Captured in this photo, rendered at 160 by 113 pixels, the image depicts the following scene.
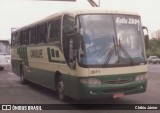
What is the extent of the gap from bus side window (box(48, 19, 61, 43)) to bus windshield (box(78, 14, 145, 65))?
1766 millimetres

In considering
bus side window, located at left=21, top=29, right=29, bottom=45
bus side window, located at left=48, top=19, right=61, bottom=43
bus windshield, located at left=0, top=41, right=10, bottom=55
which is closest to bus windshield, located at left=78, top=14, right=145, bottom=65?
bus side window, located at left=48, top=19, right=61, bottom=43

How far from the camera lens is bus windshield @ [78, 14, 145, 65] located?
38.2ft

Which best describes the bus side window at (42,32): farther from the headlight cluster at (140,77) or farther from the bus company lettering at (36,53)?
the headlight cluster at (140,77)

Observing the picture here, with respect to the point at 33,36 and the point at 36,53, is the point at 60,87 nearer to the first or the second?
the point at 36,53

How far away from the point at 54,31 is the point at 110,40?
9.42 ft

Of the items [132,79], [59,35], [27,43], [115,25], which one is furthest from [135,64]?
[27,43]

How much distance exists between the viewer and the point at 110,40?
11.9 metres

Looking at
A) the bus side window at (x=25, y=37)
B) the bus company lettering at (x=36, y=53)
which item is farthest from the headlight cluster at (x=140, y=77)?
the bus side window at (x=25, y=37)

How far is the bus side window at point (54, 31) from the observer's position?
13.6m

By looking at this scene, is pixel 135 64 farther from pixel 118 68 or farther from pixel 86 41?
pixel 86 41

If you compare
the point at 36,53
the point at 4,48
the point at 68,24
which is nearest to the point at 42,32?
the point at 36,53

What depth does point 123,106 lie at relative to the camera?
Result: 1221 cm

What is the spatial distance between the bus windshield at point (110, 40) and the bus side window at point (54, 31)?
5.79ft

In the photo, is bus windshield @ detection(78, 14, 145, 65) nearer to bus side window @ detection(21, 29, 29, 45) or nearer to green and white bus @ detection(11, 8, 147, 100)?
green and white bus @ detection(11, 8, 147, 100)
